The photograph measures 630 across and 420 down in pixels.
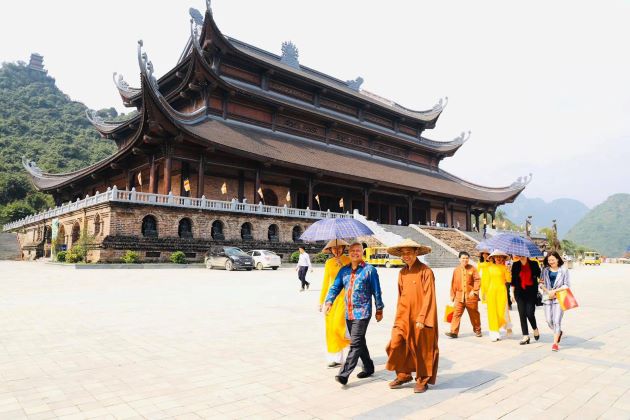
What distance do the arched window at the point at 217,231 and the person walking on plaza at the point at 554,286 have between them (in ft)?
59.1

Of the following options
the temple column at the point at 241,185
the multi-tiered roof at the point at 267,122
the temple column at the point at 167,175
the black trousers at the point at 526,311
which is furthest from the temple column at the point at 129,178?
the black trousers at the point at 526,311

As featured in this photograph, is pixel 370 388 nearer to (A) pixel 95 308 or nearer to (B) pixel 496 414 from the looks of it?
(B) pixel 496 414

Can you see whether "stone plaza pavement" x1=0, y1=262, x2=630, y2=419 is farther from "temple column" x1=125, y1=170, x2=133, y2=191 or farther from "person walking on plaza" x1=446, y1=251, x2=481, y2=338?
"temple column" x1=125, y1=170, x2=133, y2=191

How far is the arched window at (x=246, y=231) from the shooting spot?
23.1 metres

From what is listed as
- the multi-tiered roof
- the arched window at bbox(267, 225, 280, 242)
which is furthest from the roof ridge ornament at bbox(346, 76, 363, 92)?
the arched window at bbox(267, 225, 280, 242)

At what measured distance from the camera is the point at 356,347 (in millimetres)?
3975

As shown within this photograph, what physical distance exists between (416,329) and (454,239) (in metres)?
28.6

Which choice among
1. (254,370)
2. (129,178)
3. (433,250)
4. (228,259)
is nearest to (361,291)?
(254,370)

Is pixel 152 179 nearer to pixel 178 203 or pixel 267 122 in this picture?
pixel 178 203

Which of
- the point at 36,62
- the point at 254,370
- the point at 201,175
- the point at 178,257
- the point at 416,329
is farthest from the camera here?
the point at 36,62

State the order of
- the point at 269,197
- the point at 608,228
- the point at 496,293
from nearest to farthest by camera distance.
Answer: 1. the point at 496,293
2. the point at 269,197
3. the point at 608,228

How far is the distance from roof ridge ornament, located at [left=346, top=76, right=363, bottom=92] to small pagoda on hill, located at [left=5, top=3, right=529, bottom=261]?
14cm

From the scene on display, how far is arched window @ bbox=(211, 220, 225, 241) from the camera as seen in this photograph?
21914mm

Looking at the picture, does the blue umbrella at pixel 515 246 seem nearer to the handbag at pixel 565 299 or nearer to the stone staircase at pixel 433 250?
the handbag at pixel 565 299
